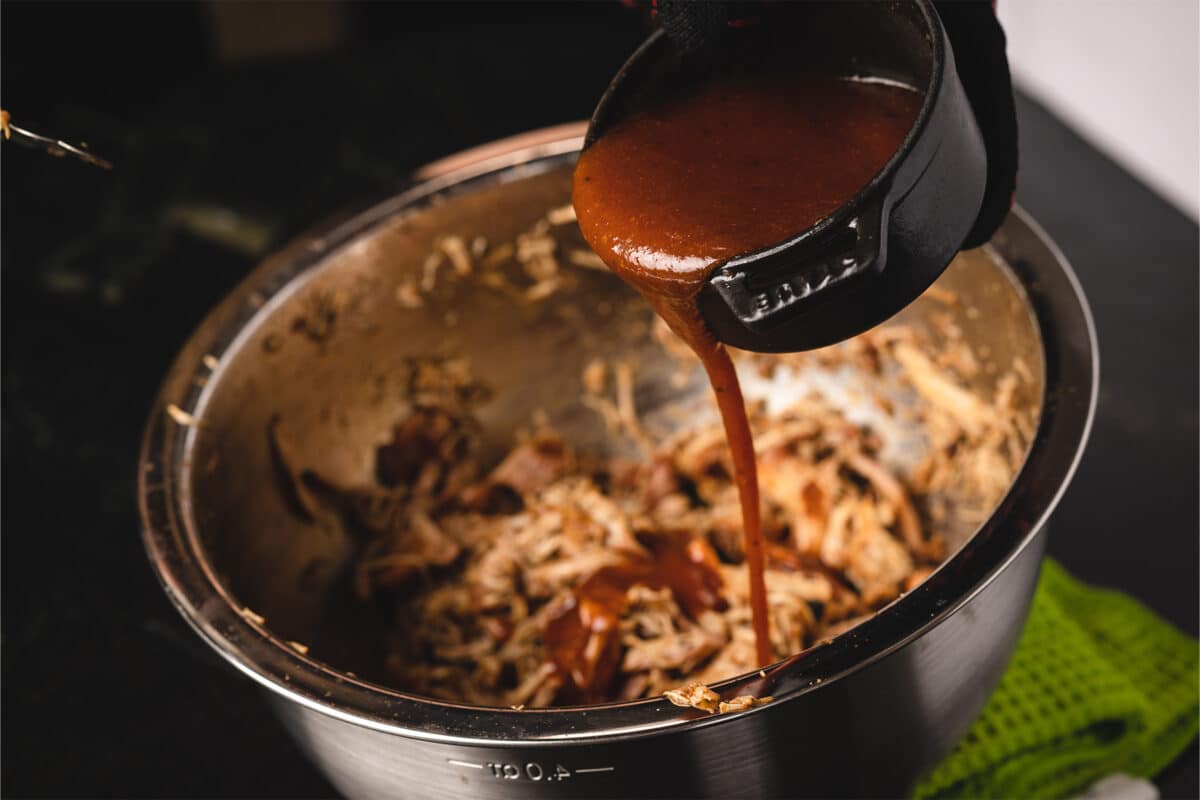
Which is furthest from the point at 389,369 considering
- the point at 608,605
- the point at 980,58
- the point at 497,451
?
the point at 980,58

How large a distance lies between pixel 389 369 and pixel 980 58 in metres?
1.02

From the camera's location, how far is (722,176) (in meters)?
1.07

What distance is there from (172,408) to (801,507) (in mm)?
888

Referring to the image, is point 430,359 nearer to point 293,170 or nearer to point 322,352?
point 322,352

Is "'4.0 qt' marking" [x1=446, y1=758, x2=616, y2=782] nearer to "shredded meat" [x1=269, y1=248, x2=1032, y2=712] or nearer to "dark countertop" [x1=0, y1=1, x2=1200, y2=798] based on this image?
"shredded meat" [x1=269, y1=248, x2=1032, y2=712]

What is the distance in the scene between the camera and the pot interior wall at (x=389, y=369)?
4.78ft

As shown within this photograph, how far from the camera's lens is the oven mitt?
1105 mm

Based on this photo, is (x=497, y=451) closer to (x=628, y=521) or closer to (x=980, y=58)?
(x=628, y=521)

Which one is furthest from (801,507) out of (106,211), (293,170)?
(106,211)

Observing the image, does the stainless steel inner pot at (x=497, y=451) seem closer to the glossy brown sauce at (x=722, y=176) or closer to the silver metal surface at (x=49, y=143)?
the glossy brown sauce at (x=722, y=176)

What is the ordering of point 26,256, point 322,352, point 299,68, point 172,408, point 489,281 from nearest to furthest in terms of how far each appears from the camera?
point 172,408
point 322,352
point 489,281
point 26,256
point 299,68

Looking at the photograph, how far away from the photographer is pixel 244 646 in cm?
110

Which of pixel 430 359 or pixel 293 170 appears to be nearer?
pixel 430 359

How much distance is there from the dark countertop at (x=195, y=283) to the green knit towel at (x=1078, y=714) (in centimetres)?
7
